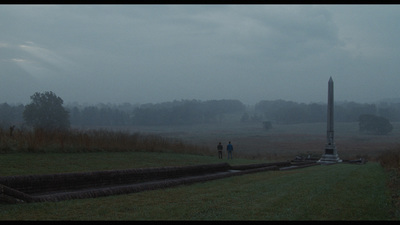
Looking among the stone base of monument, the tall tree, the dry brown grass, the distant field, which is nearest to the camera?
the dry brown grass

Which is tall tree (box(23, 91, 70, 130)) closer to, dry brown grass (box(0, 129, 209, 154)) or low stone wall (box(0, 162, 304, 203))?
dry brown grass (box(0, 129, 209, 154))

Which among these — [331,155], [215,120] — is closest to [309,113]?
[215,120]

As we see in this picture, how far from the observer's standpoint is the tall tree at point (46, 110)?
115 ft

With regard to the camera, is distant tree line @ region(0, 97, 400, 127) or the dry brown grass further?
distant tree line @ region(0, 97, 400, 127)

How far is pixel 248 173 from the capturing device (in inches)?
719

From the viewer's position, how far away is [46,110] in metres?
35.9

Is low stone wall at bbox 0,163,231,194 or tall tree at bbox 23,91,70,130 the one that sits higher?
tall tree at bbox 23,91,70,130

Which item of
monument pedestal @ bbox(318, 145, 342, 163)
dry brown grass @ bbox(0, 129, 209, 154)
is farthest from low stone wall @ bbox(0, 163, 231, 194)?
monument pedestal @ bbox(318, 145, 342, 163)

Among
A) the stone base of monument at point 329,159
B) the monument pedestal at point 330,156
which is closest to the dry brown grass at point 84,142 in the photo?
the stone base of monument at point 329,159

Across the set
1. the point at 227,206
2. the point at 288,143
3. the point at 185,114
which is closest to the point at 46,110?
the point at 227,206

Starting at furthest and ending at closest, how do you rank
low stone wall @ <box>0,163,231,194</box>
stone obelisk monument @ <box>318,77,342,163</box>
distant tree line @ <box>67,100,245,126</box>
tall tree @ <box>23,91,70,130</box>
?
distant tree line @ <box>67,100,245,126</box> → stone obelisk monument @ <box>318,77,342,163</box> → tall tree @ <box>23,91,70,130</box> → low stone wall @ <box>0,163,231,194</box>

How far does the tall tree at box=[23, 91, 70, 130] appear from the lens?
3500 cm

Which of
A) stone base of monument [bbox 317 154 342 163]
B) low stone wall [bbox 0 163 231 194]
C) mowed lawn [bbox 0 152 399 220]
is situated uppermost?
low stone wall [bbox 0 163 231 194]
